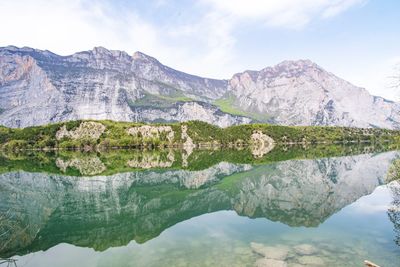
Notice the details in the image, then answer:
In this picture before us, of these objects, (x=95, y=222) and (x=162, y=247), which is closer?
(x=162, y=247)

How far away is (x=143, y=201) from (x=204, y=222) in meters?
17.8

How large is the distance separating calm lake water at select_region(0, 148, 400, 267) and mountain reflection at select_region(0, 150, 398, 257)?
0.48ft

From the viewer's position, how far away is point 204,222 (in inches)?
1548

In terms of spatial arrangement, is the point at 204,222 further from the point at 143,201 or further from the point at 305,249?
the point at 143,201

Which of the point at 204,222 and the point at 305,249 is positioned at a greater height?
the point at 305,249

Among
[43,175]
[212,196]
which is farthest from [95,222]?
[43,175]

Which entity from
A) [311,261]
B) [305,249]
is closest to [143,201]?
[305,249]

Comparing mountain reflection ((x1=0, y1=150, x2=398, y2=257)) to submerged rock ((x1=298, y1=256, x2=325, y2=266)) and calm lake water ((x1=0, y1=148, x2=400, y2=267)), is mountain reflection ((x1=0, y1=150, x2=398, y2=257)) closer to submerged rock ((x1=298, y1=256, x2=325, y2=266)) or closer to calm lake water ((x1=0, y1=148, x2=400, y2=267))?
calm lake water ((x1=0, y1=148, x2=400, y2=267))

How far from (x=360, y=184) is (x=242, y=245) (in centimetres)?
4311

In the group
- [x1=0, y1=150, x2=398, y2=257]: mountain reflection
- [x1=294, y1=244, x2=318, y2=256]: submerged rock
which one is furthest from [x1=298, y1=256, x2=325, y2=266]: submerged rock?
[x1=0, y1=150, x2=398, y2=257]: mountain reflection

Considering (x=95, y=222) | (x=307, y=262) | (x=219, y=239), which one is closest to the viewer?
(x=307, y=262)

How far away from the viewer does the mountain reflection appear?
114 feet

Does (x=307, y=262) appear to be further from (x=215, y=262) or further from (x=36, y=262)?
(x=36, y=262)

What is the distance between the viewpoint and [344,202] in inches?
1912
